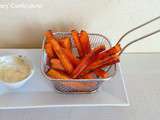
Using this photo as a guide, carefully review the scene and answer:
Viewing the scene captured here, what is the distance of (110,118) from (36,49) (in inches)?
11.5

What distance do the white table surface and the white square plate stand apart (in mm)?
23

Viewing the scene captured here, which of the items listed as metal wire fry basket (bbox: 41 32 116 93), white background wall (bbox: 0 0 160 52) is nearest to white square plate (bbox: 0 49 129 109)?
metal wire fry basket (bbox: 41 32 116 93)

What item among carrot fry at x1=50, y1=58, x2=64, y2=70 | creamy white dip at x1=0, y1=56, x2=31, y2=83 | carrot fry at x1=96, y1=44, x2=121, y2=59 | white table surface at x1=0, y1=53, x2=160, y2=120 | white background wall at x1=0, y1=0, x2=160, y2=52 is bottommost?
white table surface at x1=0, y1=53, x2=160, y2=120

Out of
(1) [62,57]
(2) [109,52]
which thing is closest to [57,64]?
(1) [62,57]

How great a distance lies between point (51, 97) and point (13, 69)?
0.40 ft

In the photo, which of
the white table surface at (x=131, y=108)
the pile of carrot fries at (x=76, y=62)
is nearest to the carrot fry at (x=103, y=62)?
the pile of carrot fries at (x=76, y=62)

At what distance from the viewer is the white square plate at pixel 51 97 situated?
24.6 inches

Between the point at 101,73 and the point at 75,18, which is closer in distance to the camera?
the point at 101,73

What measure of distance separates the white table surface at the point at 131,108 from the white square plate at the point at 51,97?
0.02 meters

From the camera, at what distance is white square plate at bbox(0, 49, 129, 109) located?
626mm

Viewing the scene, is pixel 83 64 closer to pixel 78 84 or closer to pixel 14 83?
pixel 78 84

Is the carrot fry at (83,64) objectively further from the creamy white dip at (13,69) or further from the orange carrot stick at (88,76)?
the creamy white dip at (13,69)

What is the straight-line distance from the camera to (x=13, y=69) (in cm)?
66

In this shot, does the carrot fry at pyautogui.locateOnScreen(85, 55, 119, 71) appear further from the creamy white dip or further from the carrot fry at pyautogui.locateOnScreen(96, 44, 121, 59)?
the creamy white dip
